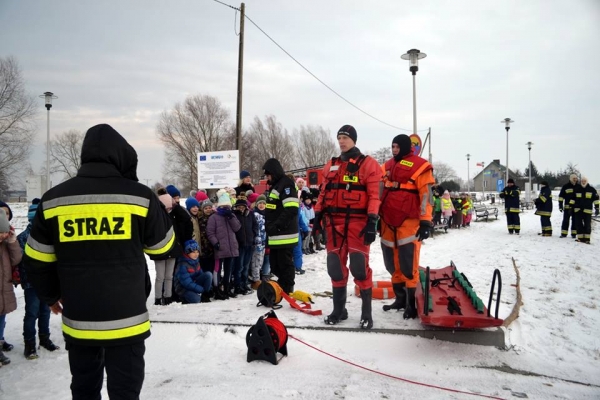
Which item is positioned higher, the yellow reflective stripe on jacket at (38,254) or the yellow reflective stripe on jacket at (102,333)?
the yellow reflective stripe on jacket at (38,254)

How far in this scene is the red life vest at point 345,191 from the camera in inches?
178

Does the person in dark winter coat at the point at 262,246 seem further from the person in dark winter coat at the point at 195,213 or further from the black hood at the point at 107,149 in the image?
the black hood at the point at 107,149

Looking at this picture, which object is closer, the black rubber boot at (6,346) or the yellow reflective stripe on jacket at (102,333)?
the yellow reflective stripe on jacket at (102,333)

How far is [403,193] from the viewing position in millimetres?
4828

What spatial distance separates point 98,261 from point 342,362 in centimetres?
250

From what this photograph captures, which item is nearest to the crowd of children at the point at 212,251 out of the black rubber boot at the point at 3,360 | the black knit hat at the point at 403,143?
the black knit hat at the point at 403,143

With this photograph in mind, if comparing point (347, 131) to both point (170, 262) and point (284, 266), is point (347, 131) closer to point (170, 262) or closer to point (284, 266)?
point (284, 266)

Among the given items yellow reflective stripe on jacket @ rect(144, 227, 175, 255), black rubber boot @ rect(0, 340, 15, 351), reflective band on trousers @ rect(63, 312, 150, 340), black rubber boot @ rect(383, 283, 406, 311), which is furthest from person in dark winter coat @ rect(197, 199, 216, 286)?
reflective band on trousers @ rect(63, 312, 150, 340)

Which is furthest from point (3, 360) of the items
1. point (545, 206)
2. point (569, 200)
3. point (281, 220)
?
point (545, 206)

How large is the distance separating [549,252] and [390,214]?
8.33m

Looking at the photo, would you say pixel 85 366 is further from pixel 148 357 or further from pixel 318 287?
pixel 318 287

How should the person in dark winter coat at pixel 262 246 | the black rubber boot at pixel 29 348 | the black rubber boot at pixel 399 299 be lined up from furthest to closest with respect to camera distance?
the person in dark winter coat at pixel 262 246, the black rubber boot at pixel 399 299, the black rubber boot at pixel 29 348

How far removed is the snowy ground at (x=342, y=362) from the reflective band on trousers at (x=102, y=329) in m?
1.09

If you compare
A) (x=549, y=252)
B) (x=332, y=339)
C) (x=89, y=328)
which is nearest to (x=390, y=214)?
(x=332, y=339)
